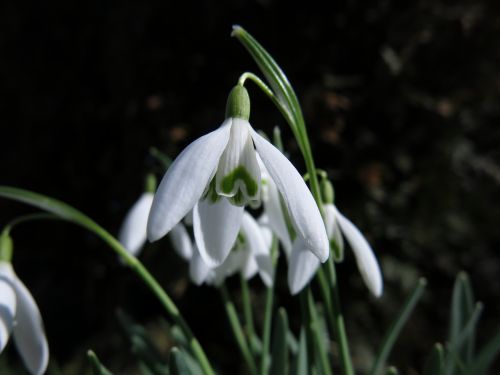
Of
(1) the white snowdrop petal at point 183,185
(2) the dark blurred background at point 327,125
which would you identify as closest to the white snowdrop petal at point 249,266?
(1) the white snowdrop petal at point 183,185

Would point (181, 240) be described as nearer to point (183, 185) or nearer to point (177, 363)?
point (177, 363)

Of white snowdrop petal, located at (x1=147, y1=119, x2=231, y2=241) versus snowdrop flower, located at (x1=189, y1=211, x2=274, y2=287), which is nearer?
white snowdrop petal, located at (x1=147, y1=119, x2=231, y2=241)

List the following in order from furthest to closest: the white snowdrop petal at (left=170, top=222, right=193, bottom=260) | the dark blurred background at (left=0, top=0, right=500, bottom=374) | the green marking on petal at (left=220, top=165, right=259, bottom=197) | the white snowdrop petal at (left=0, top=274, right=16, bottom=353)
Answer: the dark blurred background at (left=0, top=0, right=500, bottom=374)
the white snowdrop petal at (left=170, top=222, right=193, bottom=260)
the white snowdrop petal at (left=0, top=274, right=16, bottom=353)
the green marking on petal at (left=220, top=165, right=259, bottom=197)

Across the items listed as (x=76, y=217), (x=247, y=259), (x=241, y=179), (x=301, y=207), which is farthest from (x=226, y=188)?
(x=247, y=259)

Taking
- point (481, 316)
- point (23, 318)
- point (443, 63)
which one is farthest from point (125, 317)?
point (481, 316)

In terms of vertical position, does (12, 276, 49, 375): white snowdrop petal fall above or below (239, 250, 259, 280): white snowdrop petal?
above

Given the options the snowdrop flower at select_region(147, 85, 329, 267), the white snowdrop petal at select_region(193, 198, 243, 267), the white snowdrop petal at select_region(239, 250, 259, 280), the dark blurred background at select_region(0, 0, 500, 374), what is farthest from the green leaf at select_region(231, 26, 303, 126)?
the dark blurred background at select_region(0, 0, 500, 374)

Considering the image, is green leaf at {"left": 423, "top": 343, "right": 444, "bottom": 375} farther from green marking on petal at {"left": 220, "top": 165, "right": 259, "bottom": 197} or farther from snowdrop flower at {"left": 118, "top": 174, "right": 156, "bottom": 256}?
snowdrop flower at {"left": 118, "top": 174, "right": 156, "bottom": 256}
